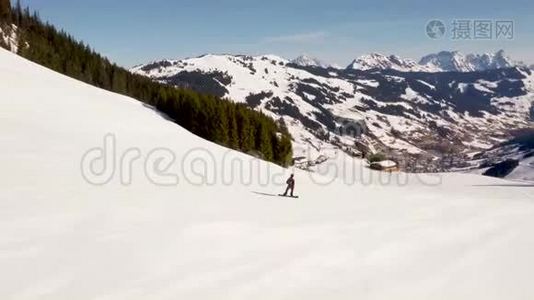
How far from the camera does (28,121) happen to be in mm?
37188

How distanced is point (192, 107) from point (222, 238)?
57256 mm

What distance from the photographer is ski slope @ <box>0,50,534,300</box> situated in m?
13.3

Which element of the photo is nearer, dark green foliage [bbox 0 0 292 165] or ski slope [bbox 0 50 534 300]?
ski slope [bbox 0 50 534 300]

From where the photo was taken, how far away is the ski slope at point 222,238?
13289mm

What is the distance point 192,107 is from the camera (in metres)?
72.9

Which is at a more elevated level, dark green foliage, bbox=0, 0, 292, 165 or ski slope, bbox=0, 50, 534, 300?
dark green foliage, bbox=0, 0, 292, 165

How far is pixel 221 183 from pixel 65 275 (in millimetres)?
19258

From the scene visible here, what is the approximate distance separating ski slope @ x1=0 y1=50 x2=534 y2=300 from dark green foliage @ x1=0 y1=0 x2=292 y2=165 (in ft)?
119

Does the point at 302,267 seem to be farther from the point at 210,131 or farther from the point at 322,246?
the point at 210,131

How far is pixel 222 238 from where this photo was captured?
17406 mm

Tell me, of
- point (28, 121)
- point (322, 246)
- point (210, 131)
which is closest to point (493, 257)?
→ point (322, 246)

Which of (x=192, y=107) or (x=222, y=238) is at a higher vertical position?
(x=192, y=107)

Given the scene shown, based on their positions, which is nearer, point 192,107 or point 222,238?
point 222,238

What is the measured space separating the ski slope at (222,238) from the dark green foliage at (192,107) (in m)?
36.4
